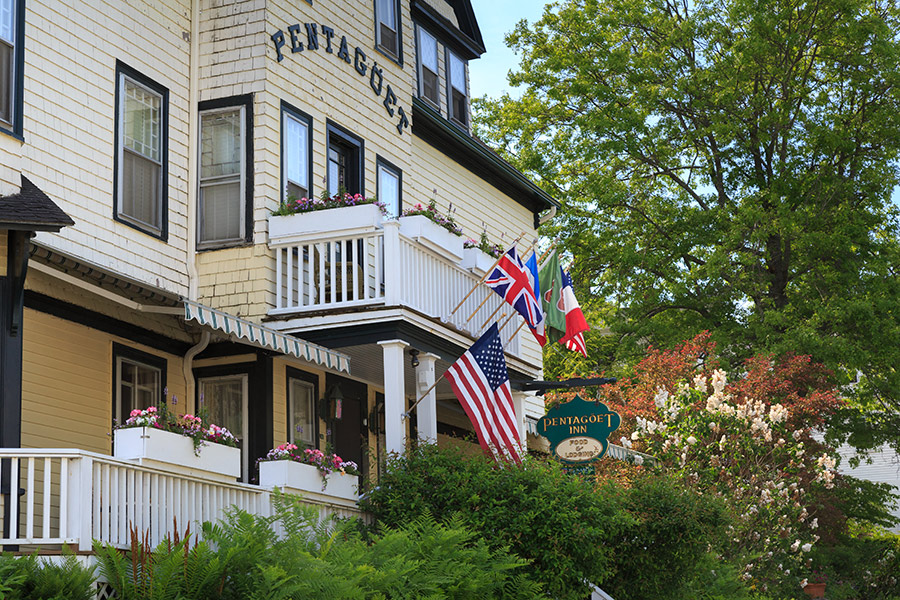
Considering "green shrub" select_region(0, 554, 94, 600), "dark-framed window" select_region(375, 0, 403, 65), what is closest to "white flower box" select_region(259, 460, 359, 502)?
"green shrub" select_region(0, 554, 94, 600)

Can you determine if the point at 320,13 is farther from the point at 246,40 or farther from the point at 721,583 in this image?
the point at 721,583

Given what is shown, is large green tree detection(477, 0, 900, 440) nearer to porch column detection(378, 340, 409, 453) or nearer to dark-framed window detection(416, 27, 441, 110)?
dark-framed window detection(416, 27, 441, 110)

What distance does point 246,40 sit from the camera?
53.5 feet

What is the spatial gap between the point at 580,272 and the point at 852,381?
7.60 metres

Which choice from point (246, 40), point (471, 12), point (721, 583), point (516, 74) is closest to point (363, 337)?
point (246, 40)

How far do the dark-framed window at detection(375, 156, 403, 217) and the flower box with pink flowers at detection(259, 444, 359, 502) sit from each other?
5847 mm

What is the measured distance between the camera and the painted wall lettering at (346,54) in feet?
54.5

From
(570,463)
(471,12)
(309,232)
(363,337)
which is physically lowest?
(570,463)

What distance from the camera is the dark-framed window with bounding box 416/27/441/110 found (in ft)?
72.6

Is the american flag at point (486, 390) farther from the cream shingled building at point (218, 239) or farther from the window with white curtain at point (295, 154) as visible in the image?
the window with white curtain at point (295, 154)

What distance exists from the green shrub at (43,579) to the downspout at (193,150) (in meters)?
7.16

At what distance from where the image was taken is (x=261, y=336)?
1380 cm

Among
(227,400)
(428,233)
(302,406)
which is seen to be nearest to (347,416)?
(302,406)

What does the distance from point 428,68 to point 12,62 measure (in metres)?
10.7
